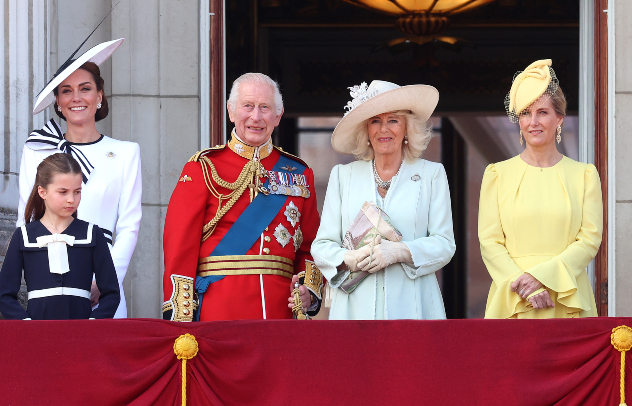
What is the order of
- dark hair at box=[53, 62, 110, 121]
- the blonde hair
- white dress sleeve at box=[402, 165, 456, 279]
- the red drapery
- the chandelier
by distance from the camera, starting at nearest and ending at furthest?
the red drapery, white dress sleeve at box=[402, 165, 456, 279], the blonde hair, dark hair at box=[53, 62, 110, 121], the chandelier

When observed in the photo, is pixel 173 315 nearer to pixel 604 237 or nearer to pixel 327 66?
pixel 604 237

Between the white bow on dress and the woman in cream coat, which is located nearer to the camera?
the white bow on dress

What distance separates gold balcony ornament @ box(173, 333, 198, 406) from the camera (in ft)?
10.7

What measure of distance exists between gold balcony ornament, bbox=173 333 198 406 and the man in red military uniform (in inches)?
20.4

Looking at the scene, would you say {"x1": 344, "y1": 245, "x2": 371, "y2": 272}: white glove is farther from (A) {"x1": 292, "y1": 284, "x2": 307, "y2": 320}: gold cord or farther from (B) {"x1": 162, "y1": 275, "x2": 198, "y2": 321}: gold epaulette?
(B) {"x1": 162, "y1": 275, "x2": 198, "y2": 321}: gold epaulette

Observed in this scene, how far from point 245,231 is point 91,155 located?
0.79 meters

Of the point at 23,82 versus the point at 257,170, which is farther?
the point at 23,82

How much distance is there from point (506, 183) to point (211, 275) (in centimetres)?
125

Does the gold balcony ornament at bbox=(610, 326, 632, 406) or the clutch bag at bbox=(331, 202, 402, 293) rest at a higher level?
the clutch bag at bbox=(331, 202, 402, 293)

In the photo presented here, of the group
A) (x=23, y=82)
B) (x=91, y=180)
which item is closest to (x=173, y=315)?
(x=91, y=180)

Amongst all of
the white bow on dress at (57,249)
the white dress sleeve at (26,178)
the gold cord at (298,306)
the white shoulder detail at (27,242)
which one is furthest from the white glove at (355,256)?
the white dress sleeve at (26,178)

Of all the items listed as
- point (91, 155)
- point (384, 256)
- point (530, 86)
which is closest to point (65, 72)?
point (91, 155)

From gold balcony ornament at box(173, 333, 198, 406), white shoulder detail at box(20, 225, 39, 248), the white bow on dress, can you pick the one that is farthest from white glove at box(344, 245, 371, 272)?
white shoulder detail at box(20, 225, 39, 248)

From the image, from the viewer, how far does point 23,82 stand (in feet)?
17.8
